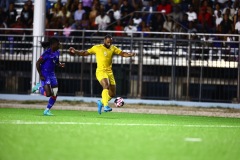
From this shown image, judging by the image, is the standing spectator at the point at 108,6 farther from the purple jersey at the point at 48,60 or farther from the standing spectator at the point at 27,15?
the purple jersey at the point at 48,60

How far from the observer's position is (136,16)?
30.0 metres

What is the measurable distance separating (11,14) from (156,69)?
26.2ft

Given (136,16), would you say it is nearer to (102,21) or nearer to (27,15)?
(102,21)

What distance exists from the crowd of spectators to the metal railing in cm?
72

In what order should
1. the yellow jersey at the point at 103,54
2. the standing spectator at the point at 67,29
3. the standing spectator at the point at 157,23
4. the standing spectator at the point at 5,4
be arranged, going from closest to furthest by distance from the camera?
the yellow jersey at the point at 103,54
the standing spectator at the point at 157,23
the standing spectator at the point at 67,29
the standing spectator at the point at 5,4

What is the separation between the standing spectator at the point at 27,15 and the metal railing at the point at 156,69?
2.72m

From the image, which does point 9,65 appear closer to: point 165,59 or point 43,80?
point 165,59

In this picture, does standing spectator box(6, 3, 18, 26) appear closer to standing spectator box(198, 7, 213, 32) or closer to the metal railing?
the metal railing

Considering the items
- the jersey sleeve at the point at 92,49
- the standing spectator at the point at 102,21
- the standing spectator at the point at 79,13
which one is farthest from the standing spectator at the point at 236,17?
the jersey sleeve at the point at 92,49

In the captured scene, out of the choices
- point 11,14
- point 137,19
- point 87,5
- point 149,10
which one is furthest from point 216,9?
point 11,14

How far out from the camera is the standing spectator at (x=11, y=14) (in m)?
31.6

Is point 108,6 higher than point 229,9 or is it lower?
higher

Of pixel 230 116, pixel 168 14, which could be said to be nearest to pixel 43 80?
pixel 230 116

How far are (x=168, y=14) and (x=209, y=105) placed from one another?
17.1 feet
